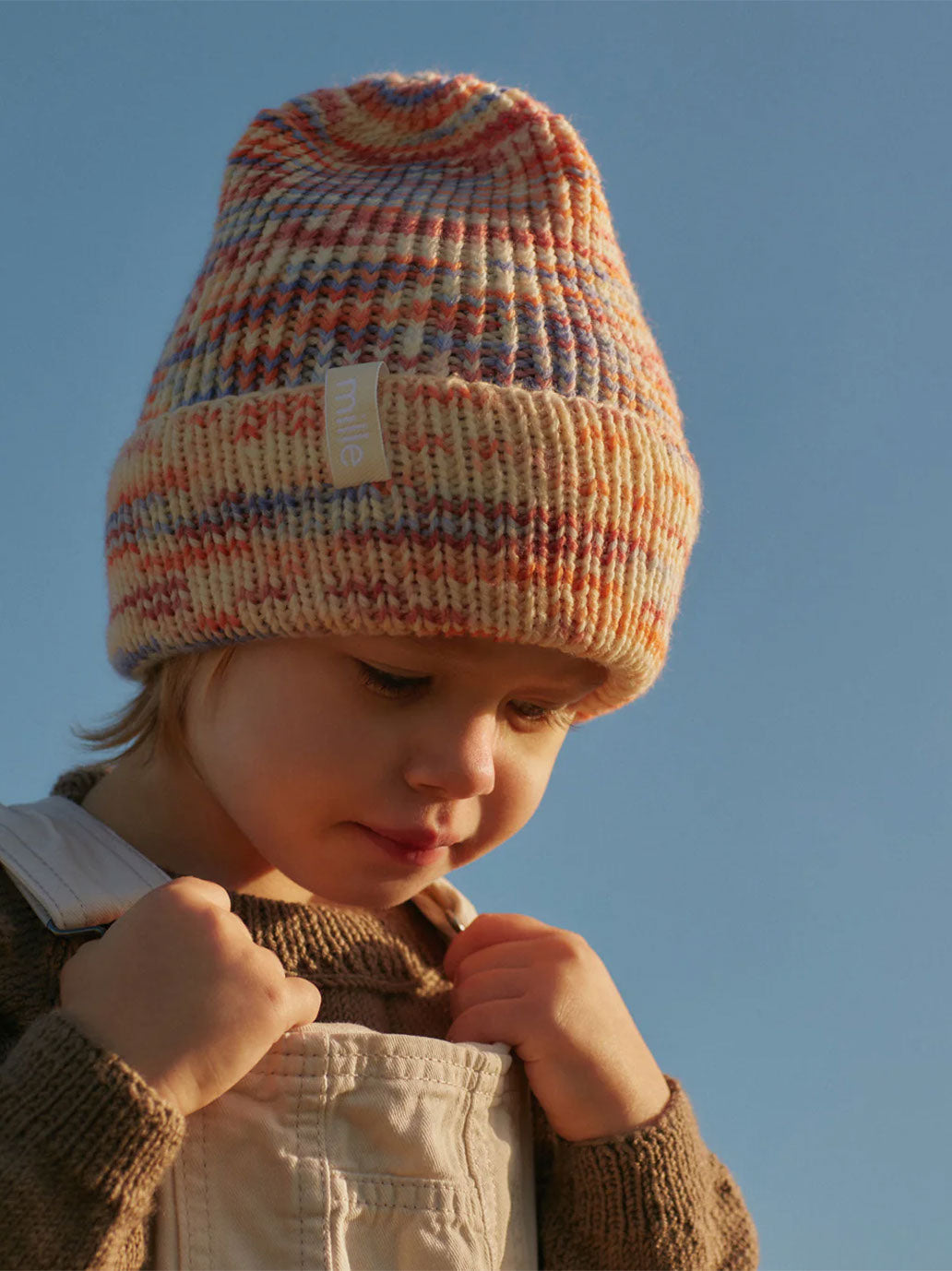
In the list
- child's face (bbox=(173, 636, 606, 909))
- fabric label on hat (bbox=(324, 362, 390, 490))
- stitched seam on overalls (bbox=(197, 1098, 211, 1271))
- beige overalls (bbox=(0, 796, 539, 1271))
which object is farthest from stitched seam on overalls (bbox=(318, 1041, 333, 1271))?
fabric label on hat (bbox=(324, 362, 390, 490))

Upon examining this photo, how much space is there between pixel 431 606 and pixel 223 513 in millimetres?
278

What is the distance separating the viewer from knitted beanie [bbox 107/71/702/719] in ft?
5.36

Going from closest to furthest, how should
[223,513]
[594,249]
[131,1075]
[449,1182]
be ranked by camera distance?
[131,1075] < [449,1182] < [223,513] < [594,249]

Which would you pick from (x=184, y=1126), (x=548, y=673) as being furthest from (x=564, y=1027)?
(x=184, y=1126)

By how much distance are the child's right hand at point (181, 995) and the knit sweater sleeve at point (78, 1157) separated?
1.2 inches

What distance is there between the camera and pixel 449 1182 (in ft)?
5.20

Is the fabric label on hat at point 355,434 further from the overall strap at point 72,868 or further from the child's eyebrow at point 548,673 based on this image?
the overall strap at point 72,868

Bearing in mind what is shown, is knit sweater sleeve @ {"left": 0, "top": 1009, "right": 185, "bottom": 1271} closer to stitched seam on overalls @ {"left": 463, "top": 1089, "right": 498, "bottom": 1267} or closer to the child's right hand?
the child's right hand

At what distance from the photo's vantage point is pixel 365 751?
5.28 ft

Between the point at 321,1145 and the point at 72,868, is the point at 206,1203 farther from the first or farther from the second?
the point at 72,868

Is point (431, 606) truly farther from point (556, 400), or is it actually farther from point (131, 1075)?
point (131, 1075)

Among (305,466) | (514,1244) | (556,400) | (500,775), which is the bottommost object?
(514,1244)

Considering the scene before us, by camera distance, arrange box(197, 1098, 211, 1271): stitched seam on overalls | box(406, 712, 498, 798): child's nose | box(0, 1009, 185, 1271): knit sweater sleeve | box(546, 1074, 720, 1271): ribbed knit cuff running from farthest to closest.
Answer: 1. box(546, 1074, 720, 1271): ribbed knit cuff
2. box(406, 712, 498, 798): child's nose
3. box(197, 1098, 211, 1271): stitched seam on overalls
4. box(0, 1009, 185, 1271): knit sweater sleeve

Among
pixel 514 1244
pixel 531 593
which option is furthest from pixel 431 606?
pixel 514 1244
